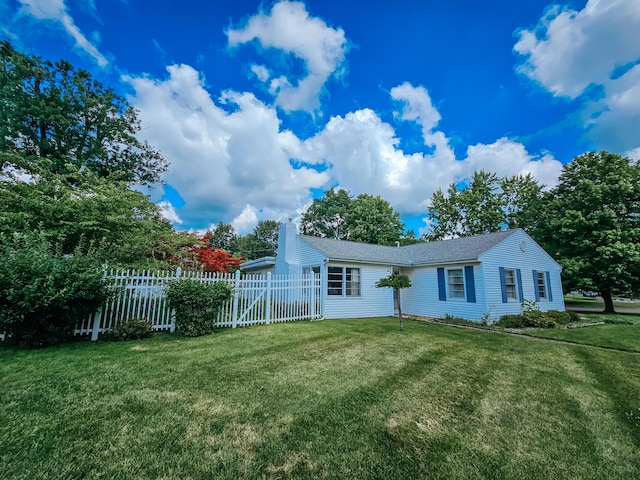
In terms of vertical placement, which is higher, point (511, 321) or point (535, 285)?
point (535, 285)

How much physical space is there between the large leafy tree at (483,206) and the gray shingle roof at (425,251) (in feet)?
45.3

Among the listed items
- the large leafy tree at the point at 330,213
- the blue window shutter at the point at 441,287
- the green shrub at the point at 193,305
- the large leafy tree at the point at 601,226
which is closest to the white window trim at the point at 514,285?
the blue window shutter at the point at 441,287

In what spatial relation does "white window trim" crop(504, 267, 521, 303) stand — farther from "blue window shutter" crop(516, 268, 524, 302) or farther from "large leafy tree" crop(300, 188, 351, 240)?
"large leafy tree" crop(300, 188, 351, 240)

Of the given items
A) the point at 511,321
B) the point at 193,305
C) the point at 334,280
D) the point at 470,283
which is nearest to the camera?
the point at 193,305

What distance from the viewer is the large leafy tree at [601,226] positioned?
47.1 ft

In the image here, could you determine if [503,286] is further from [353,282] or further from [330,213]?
[330,213]

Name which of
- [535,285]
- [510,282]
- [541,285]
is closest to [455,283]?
[510,282]

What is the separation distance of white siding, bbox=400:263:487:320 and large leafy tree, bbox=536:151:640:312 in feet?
29.7

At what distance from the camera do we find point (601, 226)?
15219 mm

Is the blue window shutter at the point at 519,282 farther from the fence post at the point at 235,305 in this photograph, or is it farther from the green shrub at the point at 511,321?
the fence post at the point at 235,305

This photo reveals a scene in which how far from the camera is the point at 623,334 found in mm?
8555

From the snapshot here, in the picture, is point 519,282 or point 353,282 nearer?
point 353,282

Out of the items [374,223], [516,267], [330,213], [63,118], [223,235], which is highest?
[63,118]

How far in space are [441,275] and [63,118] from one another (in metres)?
22.9
